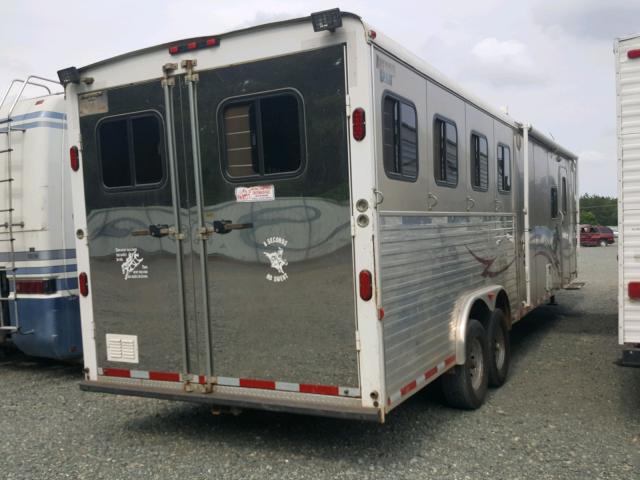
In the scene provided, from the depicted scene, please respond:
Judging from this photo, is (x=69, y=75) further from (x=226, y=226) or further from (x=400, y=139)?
(x=400, y=139)

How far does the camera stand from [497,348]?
6.18 metres

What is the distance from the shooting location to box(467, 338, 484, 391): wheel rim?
18.1 feet

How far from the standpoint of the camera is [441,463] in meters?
4.22

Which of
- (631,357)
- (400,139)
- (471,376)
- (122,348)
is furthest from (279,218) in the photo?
(631,357)

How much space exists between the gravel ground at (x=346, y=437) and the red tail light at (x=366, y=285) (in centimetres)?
116

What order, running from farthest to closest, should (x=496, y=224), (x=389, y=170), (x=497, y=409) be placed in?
(x=496, y=224)
(x=497, y=409)
(x=389, y=170)

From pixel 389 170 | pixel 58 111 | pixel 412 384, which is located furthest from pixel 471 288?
pixel 58 111

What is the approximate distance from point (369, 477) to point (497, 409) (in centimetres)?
188

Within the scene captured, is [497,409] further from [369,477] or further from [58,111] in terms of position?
[58,111]

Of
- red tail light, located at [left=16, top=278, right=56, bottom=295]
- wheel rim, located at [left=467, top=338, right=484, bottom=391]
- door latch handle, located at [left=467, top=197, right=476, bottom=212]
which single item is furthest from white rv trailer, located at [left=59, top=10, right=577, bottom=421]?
red tail light, located at [left=16, top=278, right=56, bottom=295]

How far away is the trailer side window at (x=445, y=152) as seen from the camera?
5.05m

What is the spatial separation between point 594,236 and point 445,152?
113 ft

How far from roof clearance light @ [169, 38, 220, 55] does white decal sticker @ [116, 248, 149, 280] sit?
1.45 m

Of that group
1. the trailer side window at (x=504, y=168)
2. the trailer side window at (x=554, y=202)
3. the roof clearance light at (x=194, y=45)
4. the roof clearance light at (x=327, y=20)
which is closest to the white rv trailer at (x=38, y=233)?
the roof clearance light at (x=194, y=45)
